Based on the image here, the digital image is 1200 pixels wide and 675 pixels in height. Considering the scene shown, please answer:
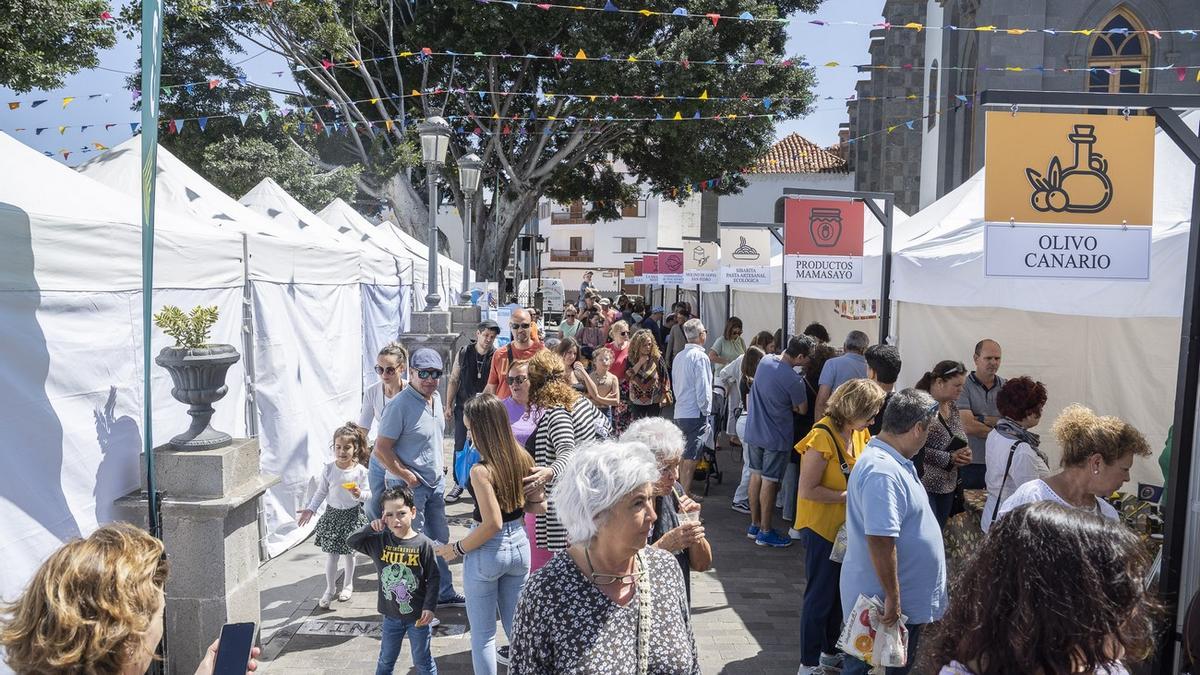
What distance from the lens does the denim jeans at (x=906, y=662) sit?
146 inches

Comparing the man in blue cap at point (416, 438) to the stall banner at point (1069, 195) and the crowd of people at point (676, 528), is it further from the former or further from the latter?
the stall banner at point (1069, 195)

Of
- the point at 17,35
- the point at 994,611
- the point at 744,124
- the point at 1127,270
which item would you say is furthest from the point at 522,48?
the point at 994,611

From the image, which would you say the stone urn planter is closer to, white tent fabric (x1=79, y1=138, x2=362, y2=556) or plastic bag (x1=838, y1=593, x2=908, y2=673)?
white tent fabric (x1=79, y1=138, x2=362, y2=556)

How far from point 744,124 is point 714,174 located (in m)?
2.14

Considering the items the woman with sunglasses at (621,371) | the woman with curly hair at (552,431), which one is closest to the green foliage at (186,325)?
the woman with curly hair at (552,431)

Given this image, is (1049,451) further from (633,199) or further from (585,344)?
(633,199)

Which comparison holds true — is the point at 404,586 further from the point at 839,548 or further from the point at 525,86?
the point at 525,86

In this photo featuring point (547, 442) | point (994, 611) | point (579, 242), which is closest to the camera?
point (994, 611)

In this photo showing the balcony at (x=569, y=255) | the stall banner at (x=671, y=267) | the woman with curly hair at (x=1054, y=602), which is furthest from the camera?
the balcony at (x=569, y=255)

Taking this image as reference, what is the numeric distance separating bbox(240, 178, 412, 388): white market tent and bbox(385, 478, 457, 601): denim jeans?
448 centimetres

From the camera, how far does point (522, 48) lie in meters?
20.8

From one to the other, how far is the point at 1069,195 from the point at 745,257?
25.4 feet

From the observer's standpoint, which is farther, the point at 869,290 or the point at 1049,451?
the point at 869,290

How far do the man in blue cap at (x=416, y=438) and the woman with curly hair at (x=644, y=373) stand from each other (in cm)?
390
